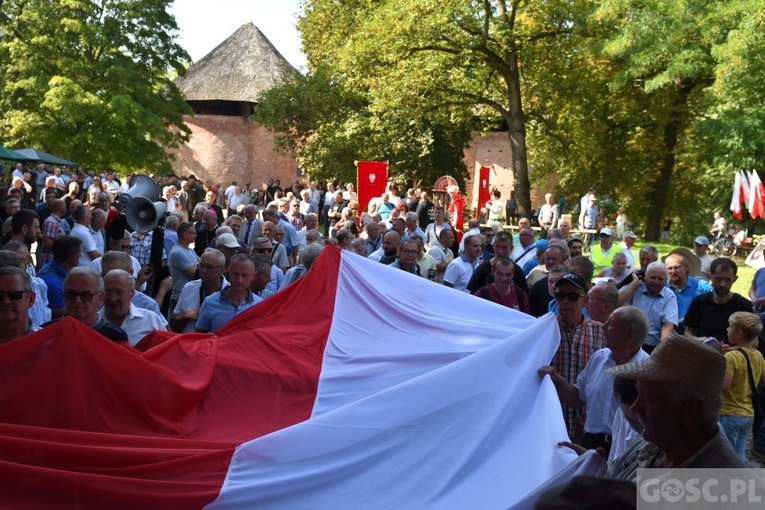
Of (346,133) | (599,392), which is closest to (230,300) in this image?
(599,392)

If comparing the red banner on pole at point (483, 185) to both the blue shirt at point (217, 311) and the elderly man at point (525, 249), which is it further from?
the blue shirt at point (217, 311)

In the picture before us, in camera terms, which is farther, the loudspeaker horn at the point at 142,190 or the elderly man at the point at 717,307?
the loudspeaker horn at the point at 142,190

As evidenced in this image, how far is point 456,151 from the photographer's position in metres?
43.3

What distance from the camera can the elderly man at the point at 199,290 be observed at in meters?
8.59

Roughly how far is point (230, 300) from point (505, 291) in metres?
2.78

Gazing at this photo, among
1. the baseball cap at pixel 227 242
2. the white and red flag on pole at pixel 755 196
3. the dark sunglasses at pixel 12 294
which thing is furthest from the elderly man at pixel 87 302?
the white and red flag on pole at pixel 755 196

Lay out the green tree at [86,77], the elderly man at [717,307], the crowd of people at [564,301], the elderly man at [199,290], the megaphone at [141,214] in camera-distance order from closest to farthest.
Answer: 1. the crowd of people at [564,301]
2. the elderly man at [199,290]
3. the elderly man at [717,307]
4. the megaphone at [141,214]
5. the green tree at [86,77]

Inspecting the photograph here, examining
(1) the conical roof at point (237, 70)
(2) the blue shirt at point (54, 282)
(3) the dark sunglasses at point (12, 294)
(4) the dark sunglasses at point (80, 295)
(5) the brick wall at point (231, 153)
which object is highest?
(1) the conical roof at point (237, 70)

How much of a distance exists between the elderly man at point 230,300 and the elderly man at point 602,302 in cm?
290

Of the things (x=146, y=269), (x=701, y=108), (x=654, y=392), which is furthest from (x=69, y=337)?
(x=701, y=108)

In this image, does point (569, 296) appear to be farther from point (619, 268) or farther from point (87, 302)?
point (619, 268)

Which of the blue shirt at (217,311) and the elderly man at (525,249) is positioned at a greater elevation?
the elderly man at (525,249)

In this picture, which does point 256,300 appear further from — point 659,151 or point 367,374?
point 659,151

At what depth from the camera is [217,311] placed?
26.6ft
